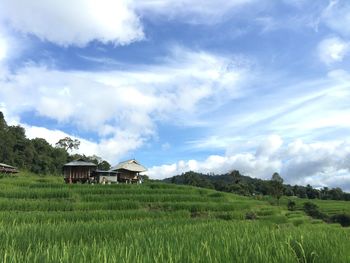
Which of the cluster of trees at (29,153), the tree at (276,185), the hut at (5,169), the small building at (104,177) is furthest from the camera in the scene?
the cluster of trees at (29,153)

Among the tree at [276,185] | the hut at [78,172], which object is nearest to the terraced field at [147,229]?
the hut at [78,172]

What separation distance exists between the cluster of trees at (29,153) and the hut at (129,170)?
2689 centimetres

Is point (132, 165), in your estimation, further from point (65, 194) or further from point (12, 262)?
point (12, 262)

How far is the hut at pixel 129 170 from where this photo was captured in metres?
44.5

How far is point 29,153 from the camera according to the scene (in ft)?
224

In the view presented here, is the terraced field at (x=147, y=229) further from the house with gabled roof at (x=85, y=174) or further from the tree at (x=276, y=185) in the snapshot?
the tree at (x=276, y=185)

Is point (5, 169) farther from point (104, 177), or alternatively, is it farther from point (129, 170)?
point (104, 177)

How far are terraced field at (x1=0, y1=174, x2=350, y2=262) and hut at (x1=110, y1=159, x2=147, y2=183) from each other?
1336 cm

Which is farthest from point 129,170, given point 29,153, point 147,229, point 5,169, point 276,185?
point 147,229

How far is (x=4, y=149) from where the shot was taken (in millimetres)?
63844

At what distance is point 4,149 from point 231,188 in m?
35.8

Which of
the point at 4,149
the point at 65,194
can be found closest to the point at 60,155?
the point at 4,149

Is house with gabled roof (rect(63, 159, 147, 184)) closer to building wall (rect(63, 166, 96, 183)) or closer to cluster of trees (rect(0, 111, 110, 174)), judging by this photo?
building wall (rect(63, 166, 96, 183))

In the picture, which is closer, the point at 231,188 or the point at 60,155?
the point at 231,188
